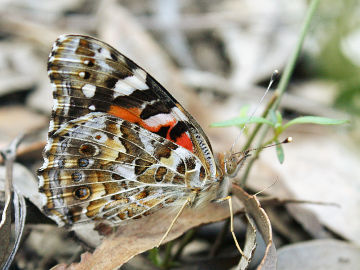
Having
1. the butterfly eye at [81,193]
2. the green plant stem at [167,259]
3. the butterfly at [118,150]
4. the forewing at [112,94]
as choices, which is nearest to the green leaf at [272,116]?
the butterfly at [118,150]

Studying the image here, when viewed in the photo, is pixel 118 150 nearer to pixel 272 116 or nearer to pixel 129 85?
pixel 129 85

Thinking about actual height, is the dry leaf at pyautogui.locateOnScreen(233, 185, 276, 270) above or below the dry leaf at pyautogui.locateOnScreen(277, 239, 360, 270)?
above

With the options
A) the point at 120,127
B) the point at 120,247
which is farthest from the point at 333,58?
the point at 120,247

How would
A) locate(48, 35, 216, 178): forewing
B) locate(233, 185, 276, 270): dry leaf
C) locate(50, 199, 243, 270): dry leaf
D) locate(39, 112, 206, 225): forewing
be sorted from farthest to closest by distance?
locate(39, 112, 206, 225): forewing → locate(48, 35, 216, 178): forewing → locate(50, 199, 243, 270): dry leaf → locate(233, 185, 276, 270): dry leaf

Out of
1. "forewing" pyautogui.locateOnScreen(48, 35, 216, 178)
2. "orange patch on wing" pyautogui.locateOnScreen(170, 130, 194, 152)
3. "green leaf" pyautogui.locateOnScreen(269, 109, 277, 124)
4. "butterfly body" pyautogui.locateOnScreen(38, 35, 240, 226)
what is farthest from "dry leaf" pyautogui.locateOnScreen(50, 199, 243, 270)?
"green leaf" pyautogui.locateOnScreen(269, 109, 277, 124)

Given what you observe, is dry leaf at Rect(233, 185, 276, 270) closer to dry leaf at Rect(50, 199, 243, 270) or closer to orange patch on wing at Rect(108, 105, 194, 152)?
dry leaf at Rect(50, 199, 243, 270)

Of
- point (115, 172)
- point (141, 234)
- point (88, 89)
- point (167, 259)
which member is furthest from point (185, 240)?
point (88, 89)

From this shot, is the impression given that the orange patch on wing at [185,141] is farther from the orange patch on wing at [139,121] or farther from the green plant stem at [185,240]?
the green plant stem at [185,240]
